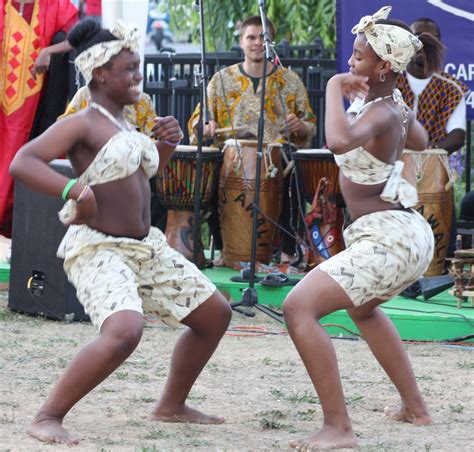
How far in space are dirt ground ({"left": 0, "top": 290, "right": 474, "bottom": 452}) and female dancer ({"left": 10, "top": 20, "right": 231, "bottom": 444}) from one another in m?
0.24

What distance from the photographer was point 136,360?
Result: 638 cm

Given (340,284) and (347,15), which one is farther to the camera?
(347,15)

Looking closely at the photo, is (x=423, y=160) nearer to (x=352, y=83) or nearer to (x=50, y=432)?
(x=352, y=83)

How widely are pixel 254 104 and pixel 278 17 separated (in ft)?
18.2

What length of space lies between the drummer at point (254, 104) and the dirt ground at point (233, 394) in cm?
191

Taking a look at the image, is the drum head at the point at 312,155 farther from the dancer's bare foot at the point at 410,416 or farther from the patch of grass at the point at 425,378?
the dancer's bare foot at the point at 410,416

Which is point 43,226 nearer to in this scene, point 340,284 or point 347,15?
point 347,15

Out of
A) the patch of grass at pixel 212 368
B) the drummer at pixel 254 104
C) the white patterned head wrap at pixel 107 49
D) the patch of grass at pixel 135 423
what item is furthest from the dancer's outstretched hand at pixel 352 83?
the drummer at pixel 254 104

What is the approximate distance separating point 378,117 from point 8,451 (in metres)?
1.97

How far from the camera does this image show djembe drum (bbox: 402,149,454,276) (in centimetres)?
814

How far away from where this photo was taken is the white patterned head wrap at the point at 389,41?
471 cm

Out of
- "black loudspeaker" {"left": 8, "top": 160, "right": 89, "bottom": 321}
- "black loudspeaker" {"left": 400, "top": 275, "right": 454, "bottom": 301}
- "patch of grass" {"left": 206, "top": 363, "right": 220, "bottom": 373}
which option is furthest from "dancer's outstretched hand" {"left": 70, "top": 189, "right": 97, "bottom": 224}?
"black loudspeaker" {"left": 400, "top": 275, "right": 454, "bottom": 301}

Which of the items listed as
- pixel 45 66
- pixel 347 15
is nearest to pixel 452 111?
pixel 347 15

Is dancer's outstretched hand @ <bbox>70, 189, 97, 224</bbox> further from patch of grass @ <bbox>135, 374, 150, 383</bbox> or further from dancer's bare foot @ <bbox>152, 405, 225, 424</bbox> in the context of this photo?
patch of grass @ <bbox>135, 374, 150, 383</bbox>
